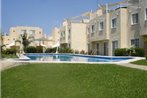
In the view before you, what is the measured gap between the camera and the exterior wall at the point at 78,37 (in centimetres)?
4847

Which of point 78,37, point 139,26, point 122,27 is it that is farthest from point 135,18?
point 78,37

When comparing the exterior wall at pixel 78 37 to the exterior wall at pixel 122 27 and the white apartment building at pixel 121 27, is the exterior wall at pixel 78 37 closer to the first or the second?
the white apartment building at pixel 121 27

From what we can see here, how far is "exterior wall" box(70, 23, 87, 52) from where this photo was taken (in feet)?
159

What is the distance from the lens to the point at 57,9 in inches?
367

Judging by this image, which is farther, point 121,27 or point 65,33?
point 65,33

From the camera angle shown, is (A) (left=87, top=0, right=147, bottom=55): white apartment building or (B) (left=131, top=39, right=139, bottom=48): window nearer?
(A) (left=87, top=0, right=147, bottom=55): white apartment building

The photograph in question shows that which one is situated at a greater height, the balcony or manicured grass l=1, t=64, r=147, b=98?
the balcony

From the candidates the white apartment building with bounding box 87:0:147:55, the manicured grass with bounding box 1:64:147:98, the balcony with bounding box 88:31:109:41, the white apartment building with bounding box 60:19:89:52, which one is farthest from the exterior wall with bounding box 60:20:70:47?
the manicured grass with bounding box 1:64:147:98

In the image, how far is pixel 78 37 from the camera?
48750 mm

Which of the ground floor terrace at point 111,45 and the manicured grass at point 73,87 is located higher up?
the ground floor terrace at point 111,45

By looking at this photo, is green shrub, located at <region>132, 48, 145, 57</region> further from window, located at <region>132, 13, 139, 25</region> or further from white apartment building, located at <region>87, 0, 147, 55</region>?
window, located at <region>132, 13, 139, 25</region>

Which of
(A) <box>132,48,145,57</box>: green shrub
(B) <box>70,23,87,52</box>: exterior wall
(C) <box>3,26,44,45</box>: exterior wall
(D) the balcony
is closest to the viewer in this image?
(A) <box>132,48,145,57</box>: green shrub

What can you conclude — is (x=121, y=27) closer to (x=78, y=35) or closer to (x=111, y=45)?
(x=111, y=45)

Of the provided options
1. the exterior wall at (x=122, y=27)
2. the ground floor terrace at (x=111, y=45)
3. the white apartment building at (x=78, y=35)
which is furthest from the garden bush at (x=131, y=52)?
the white apartment building at (x=78, y=35)
